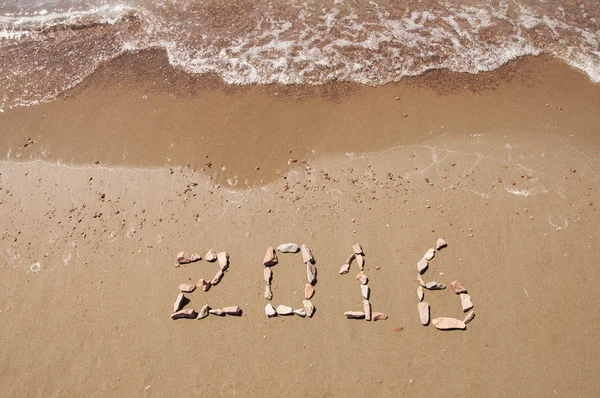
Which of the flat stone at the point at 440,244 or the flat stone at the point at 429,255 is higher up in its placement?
the flat stone at the point at 440,244

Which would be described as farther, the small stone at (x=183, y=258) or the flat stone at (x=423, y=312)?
the small stone at (x=183, y=258)

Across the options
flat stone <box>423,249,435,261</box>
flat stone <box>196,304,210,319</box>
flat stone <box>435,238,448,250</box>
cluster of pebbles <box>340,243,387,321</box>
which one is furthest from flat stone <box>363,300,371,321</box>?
flat stone <box>196,304,210,319</box>

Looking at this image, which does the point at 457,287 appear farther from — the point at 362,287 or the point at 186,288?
the point at 186,288

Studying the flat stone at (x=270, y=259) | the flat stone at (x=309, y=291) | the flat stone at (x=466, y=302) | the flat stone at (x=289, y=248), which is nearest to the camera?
the flat stone at (x=466, y=302)

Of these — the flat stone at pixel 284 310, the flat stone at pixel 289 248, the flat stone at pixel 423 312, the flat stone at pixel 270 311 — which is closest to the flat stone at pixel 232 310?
the flat stone at pixel 270 311

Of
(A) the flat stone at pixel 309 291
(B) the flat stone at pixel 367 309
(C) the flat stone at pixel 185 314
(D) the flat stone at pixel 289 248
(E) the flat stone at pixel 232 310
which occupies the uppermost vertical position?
(D) the flat stone at pixel 289 248

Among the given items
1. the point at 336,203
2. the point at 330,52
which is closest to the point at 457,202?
the point at 336,203

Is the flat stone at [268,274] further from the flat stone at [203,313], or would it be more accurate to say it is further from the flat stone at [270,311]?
the flat stone at [203,313]

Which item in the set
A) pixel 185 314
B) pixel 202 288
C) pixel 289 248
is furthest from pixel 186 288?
pixel 289 248
